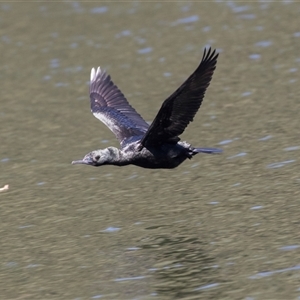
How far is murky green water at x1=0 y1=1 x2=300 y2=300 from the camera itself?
30.6ft

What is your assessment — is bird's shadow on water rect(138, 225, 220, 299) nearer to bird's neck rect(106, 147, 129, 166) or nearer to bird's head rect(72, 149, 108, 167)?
bird's neck rect(106, 147, 129, 166)

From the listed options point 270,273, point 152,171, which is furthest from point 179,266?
point 152,171

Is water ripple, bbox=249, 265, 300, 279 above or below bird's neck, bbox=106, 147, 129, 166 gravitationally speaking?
below

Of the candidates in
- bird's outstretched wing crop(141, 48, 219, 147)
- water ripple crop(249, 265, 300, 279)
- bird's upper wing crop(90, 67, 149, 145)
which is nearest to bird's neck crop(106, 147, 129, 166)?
bird's outstretched wing crop(141, 48, 219, 147)

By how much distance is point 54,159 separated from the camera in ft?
45.5

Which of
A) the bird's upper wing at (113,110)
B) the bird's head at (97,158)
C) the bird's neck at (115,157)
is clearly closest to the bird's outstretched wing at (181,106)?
the bird's neck at (115,157)

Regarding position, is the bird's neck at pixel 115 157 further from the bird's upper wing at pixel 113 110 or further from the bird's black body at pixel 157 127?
the bird's upper wing at pixel 113 110

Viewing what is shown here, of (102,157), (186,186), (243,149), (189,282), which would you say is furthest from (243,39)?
(189,282)

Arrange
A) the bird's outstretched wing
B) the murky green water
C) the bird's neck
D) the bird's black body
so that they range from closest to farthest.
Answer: the murky green water
the bird's outstretched wing
the bird's black body
the bird's neck

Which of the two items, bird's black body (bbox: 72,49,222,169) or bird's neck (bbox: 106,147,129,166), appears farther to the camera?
bird's neck (bbox: 106,147,129,166)

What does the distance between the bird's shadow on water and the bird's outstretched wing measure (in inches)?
44.5

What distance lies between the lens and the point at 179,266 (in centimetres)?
944

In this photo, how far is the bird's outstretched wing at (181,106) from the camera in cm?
964

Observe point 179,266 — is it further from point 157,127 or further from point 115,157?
→ point 115,157
